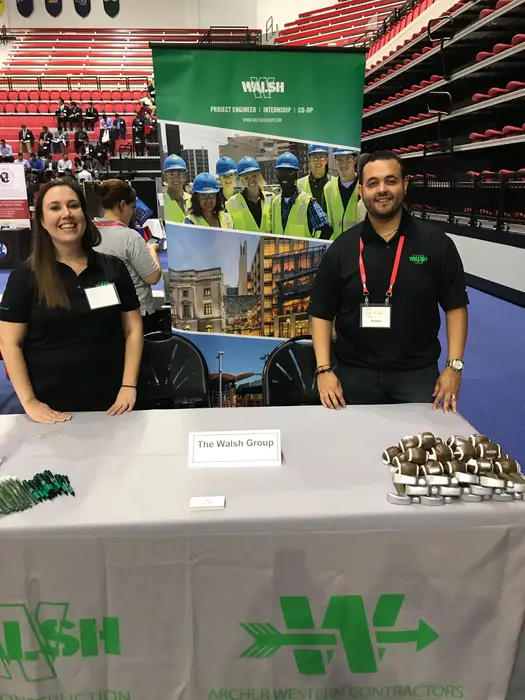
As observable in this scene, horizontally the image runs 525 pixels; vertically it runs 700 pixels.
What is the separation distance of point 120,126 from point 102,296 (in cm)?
1425

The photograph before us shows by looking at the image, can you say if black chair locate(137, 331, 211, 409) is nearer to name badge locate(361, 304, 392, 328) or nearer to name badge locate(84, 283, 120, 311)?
name badge locate(84, 283, 120, 311)

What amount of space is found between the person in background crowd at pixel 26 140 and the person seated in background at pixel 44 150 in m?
0.46

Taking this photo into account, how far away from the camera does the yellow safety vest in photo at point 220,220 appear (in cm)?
256

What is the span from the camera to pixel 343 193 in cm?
259

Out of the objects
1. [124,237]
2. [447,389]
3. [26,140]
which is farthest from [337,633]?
[26,140]

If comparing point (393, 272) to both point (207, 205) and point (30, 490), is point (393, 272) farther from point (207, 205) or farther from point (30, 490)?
point (30, 490)

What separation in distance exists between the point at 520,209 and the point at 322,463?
6.08m

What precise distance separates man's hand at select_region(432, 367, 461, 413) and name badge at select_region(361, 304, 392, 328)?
261 mm

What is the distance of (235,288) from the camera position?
271 centimetres

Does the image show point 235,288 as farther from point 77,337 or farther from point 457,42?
point 457,42

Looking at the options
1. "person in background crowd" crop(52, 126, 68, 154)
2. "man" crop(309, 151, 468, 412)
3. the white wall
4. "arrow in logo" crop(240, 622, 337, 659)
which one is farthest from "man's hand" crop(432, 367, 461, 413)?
the white wall

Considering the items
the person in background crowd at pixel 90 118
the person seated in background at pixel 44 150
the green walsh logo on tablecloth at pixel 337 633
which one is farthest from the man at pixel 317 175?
the person in background crowd at pixel 90 118

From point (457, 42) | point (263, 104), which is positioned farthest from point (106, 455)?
point (457, 42)

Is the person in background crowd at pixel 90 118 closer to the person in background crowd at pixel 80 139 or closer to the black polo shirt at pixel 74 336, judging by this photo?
the person in background crowd at pixel 80 139
